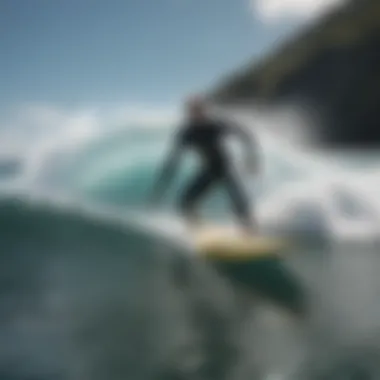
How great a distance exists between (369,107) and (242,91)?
0.43 metres

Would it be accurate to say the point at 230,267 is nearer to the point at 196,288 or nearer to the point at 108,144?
the point at 196,288

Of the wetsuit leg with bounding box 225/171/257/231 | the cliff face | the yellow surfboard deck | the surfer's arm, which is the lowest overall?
the yellow surfboard deck

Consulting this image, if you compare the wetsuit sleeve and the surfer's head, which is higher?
the surfer's head

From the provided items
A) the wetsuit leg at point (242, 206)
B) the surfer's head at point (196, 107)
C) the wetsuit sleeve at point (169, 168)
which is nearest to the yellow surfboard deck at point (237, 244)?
the wetsuit leg at point (242, 206)

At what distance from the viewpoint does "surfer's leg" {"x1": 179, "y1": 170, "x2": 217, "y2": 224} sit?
221 cm

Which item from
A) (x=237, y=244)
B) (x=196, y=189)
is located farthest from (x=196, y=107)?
(x=237, y=244)

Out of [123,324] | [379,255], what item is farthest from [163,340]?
[379,255]

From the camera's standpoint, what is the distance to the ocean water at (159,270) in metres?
2.16

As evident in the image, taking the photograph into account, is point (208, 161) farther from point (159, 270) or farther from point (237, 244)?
point (159, 270)

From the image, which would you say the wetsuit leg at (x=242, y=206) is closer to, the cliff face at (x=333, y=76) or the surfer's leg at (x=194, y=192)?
the surfer's leg at (x=194, y=192)

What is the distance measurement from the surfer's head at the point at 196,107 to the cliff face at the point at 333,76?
5 cm

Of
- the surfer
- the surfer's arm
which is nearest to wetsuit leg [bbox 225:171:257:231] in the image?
the surfer

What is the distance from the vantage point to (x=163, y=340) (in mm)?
2172

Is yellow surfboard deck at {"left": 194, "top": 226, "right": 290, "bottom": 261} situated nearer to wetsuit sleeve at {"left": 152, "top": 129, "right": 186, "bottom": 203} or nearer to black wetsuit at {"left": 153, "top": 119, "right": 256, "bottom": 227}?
black wetsuit at {"left": 153, "top": 119, "right": 256, "bottom": 227}
